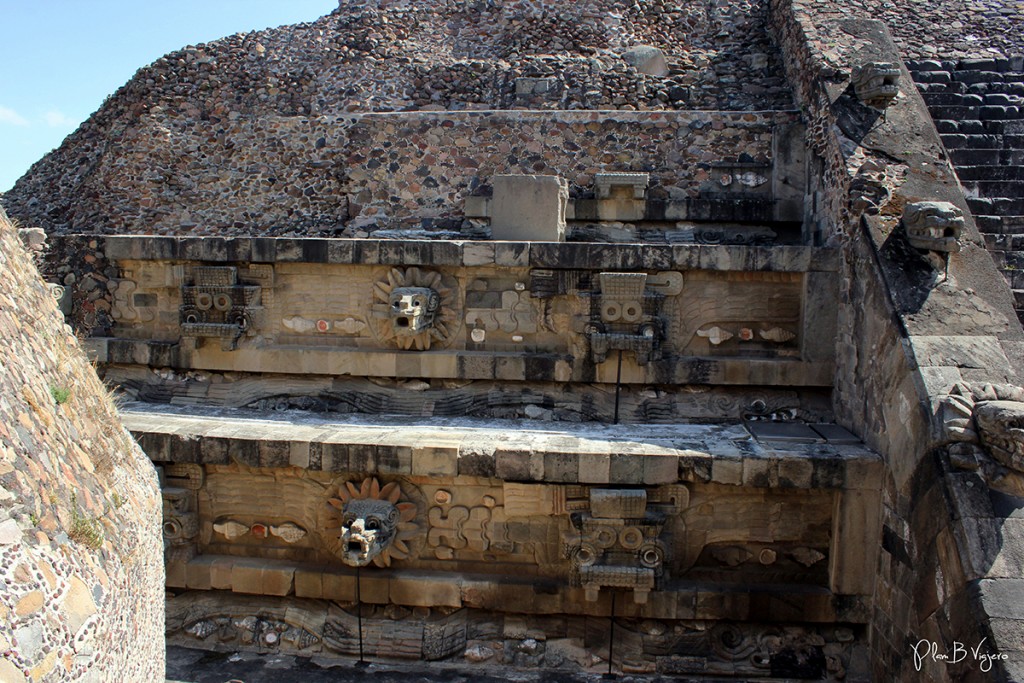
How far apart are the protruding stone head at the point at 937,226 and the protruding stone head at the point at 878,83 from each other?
187cm

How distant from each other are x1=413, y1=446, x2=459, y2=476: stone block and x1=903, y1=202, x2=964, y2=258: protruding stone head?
13.4ft

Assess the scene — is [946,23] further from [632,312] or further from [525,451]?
[525,451]

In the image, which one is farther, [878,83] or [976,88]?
[976,88]

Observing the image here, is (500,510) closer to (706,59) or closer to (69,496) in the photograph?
(69,496)

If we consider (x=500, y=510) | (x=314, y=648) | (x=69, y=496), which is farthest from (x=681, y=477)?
(x=69, y=496)

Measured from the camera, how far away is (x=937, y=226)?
18.5ft

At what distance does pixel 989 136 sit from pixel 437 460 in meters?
6.54

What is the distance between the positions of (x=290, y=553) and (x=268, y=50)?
10712mm

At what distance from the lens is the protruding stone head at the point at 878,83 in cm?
702

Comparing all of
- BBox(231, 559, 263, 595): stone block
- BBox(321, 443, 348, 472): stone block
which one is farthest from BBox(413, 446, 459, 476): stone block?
BBox(231, 559, 263, 595): stone block

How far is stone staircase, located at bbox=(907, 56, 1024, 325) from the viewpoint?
6516 mm

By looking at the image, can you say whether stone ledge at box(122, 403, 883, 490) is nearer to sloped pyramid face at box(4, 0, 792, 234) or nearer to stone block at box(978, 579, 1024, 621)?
stone block at box(978, 579, 1024, 621)

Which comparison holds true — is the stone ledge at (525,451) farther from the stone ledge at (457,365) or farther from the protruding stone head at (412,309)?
the protruding stone head at (412,309)

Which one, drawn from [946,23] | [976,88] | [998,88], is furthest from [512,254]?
[946,23]
